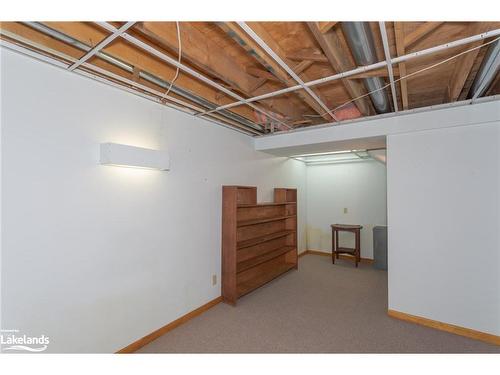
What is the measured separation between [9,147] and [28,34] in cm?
74

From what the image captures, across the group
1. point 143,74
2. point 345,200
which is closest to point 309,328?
point 143,74

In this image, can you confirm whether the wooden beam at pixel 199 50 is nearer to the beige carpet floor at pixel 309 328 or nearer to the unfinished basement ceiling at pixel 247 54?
the unfinished basement ceiling at pixel 247 54

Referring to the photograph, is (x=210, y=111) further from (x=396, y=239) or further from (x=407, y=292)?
(x=407, y=292)

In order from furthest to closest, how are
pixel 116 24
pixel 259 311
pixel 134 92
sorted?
pixel 259 311 < pixel 134 92 < pixel 116 24

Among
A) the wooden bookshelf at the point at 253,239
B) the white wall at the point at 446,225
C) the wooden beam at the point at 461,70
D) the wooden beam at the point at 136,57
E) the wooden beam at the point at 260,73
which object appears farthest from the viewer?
the wooden bookshelf at the point at 253,239

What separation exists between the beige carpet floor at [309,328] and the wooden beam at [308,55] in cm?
258

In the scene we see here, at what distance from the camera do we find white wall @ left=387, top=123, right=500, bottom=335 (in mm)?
2479

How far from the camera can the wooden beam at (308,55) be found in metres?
1.85

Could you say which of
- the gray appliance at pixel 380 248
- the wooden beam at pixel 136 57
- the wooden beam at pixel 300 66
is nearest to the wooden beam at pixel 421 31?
the wooden beam at pixel 300 66

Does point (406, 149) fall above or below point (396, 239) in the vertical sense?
above

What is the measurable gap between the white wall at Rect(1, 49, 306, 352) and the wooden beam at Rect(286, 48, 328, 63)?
1.50 meters

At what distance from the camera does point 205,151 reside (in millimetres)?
3156

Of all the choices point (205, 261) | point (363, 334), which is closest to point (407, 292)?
point (363, 334)
